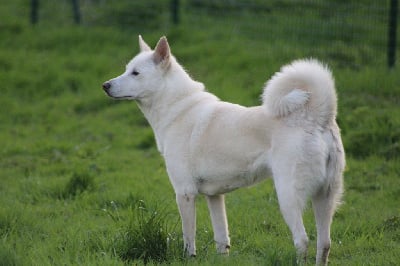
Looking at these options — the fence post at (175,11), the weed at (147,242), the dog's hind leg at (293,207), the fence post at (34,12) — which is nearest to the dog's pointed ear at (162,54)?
the weed at (147,242)

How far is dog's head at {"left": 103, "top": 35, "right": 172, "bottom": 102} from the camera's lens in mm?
5781

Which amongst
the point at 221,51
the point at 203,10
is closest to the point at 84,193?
the point at 221,51

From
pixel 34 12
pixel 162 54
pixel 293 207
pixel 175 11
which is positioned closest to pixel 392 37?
pixel 175 11

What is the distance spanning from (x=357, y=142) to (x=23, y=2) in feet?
32.2

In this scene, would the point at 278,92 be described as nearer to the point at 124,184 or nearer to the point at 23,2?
the point at 124,184

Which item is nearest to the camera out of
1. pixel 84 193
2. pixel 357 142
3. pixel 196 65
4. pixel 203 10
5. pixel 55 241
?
pixel 55 241

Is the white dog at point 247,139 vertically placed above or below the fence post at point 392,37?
above

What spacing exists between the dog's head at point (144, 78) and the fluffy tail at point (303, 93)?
1.09m

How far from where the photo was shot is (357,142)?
27.7 ft

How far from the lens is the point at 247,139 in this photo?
16.6 feet

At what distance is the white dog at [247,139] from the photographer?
4789 mm

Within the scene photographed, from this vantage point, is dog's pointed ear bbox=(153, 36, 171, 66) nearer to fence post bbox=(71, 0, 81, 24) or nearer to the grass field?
the grass field

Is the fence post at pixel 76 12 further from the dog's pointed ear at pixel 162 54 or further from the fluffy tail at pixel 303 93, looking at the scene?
the fluffy tail at pixel 303 93

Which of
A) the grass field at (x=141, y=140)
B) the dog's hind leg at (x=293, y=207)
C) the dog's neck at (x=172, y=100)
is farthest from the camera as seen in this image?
the dog's neck at (x=172, y=100)
